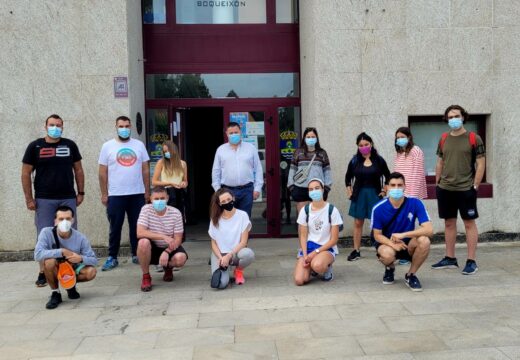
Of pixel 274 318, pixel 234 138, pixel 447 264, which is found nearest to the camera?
pixel 274 318

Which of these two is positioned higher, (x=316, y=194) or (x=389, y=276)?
(x=316, y=194)

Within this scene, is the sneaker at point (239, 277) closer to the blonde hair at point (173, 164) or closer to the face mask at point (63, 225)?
the blonde hair at point (173, 164)

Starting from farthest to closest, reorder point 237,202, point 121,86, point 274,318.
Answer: point 121,86
point 237,202
point 274,318

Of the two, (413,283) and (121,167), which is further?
(121,167)

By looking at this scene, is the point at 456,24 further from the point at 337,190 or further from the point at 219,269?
the point at 219,269

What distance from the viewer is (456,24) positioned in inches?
328

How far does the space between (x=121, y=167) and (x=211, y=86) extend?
2.62m

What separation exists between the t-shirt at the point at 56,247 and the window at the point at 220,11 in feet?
15.1

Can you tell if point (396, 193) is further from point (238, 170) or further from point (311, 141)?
point (238, 170)

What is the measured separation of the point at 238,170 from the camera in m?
7.01

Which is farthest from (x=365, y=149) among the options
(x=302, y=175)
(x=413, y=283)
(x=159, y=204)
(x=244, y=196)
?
(x=159, y=204)

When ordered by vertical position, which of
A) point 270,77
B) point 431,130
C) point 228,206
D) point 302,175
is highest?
point 270,77

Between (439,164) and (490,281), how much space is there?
153 centimetres

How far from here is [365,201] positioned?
7.21 m
